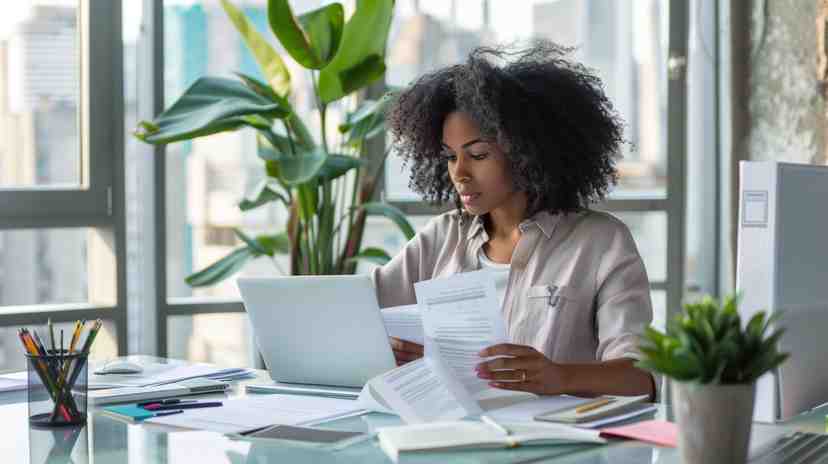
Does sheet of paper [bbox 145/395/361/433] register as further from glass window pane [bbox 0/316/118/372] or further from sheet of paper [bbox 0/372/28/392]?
glass window pane [bbox 0/316/118/372]

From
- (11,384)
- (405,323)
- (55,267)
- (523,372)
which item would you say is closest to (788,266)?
(523,372)

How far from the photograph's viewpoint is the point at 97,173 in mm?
3438

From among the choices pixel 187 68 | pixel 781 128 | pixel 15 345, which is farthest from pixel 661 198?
pixel 15 345

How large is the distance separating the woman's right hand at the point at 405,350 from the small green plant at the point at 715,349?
899 mm

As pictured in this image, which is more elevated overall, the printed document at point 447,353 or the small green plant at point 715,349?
the small green plant at point 715,349

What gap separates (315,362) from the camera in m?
1.87

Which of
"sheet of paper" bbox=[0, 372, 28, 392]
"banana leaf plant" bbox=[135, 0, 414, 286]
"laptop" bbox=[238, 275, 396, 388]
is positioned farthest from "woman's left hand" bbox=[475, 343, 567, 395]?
"banana leaf plant" bbox=[135, 0, 414, 286]

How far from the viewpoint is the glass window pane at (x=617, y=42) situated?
4113mm

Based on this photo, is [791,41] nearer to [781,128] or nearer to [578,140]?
[781,128]

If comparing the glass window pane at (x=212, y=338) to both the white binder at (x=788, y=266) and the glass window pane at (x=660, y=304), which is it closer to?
the glass window pane at (x=660, y=304)

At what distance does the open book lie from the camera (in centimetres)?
131

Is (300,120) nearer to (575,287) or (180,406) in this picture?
(575,287)

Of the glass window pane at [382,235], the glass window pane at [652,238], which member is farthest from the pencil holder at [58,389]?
the glass window pane at [652,238]

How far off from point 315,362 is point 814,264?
2.70ft
